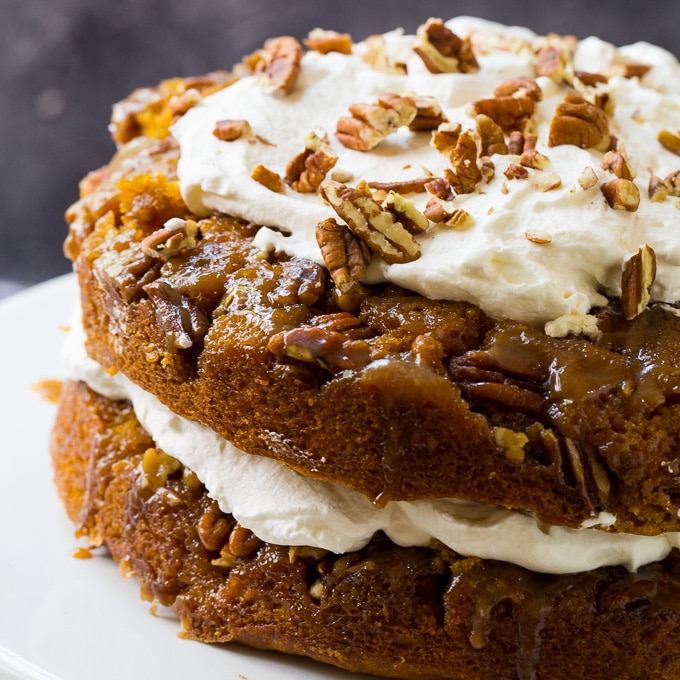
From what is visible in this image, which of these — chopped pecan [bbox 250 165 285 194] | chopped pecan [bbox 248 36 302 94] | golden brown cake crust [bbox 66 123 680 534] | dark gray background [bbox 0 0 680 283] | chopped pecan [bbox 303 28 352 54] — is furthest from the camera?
dark gray background [bbox 0 0 680 283]

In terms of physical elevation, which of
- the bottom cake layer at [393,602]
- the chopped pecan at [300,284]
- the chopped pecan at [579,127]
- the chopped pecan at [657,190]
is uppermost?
the chopped pecan at [579,127]

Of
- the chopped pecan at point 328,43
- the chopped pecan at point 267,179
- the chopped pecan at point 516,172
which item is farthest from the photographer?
the chopped pecan at point 328,43

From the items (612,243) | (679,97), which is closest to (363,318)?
(612,243)

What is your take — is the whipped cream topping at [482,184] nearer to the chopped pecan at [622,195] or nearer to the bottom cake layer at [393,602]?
the chopped pecan at [622,195]

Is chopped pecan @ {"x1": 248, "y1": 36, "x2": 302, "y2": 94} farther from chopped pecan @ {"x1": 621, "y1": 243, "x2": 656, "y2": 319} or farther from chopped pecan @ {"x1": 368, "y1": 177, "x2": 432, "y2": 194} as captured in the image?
chopped pecan @ {"x1": 621, "y1": 243, "x2": 656, "y2": 319}

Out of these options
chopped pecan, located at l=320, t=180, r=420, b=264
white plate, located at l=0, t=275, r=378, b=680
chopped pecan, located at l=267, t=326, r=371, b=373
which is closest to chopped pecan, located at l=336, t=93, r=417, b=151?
chopped pecan, located at l=320, t=180, r=420, b=264

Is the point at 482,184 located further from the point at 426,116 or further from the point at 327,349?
the point at 327,349

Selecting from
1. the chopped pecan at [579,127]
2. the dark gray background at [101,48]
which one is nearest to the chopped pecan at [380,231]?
the chopped pecan at [579,127]
